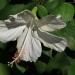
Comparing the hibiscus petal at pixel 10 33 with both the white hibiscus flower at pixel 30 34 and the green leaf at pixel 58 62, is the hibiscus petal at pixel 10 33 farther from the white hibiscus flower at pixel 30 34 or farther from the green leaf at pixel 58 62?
the green leaf at pixel 58 62

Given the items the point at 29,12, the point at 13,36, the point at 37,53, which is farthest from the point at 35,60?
the point at 29,12

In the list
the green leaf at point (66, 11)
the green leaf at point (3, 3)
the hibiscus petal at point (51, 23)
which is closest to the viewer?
the hibiscus petal at point (51, 23)

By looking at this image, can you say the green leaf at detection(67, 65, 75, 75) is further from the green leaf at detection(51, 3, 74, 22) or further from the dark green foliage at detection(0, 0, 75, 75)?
the green leaf at detection(51, 3, 74, 22)

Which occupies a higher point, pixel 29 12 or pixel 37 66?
pixel 29 12

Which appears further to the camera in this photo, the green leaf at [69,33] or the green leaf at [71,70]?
the green leaf at [71,70]

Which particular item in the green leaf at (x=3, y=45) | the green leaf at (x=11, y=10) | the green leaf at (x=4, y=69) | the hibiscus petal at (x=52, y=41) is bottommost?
the green leaf at (x=4, y=69)

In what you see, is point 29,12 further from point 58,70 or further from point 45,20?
point 58,70

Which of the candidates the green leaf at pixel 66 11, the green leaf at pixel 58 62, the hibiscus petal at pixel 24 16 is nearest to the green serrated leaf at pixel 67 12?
the green leaf at pixel 66 11

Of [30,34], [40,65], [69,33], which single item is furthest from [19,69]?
[69,33]
